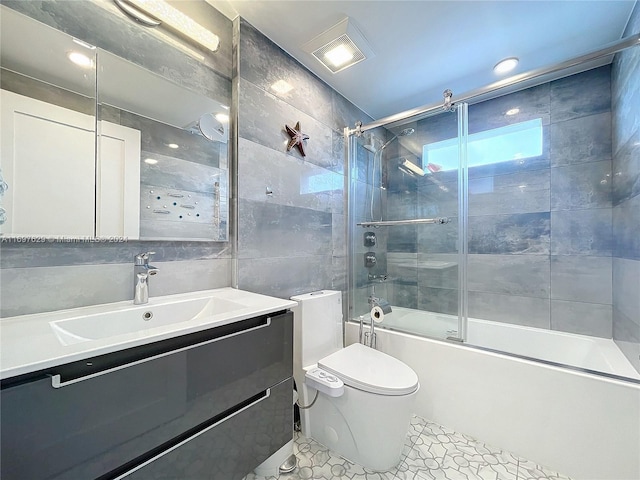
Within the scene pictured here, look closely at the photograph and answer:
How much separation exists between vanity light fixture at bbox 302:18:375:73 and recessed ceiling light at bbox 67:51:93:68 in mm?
1154

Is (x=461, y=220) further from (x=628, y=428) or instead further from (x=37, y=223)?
(x=37, y=223)

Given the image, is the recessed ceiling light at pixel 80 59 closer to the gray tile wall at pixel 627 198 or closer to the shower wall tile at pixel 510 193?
the gray tile wall at pixel 627 198

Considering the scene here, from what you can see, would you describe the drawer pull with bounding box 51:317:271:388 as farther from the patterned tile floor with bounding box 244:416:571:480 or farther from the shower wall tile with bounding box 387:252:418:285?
the shower wall tile with bounding box 387:252:418:285

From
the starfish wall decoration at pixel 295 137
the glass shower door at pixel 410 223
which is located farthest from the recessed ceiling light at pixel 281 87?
the glass shower door at pixel 410 223

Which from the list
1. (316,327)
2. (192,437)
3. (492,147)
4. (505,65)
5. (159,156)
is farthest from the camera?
(492,147)

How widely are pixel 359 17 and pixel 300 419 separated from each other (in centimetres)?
230

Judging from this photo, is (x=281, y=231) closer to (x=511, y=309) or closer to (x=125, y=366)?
(x=125, y=366)

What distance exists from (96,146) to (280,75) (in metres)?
1.15

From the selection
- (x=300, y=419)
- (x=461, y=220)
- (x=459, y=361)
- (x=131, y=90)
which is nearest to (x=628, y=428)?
(x=459, y=361)

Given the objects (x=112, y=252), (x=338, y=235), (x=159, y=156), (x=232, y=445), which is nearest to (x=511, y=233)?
(x=338, y=235)

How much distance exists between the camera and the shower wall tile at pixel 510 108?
207 centimetres

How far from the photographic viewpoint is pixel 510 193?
7.18 feet

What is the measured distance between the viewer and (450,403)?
1612mm

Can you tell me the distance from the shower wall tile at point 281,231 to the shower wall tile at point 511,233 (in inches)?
51.7
